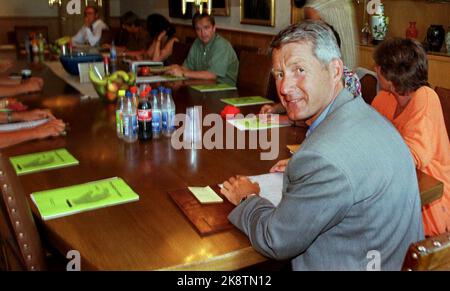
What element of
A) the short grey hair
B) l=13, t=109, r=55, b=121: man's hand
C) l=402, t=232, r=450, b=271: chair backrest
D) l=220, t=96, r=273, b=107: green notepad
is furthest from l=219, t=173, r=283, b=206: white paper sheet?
l=13, t=109, r=55, b=121: man's hand

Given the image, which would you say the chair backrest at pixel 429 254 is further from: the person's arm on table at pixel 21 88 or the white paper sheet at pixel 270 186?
the person's arm on table at pixel 21 88

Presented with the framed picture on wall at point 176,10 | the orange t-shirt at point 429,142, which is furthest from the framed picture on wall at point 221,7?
the orange t-shirt at point 429,142

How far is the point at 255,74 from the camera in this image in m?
3.26

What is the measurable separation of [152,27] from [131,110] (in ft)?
12.2

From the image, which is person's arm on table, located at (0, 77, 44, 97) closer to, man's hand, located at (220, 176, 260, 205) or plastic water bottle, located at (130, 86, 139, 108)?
plastic water bottle, located at (130, 86, 139, 108)

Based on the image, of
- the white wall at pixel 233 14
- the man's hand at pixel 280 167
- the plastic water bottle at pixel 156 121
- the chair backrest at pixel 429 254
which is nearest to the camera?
the chair backrest at pixel 429 254

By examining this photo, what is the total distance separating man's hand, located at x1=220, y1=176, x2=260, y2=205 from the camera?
53.1 inches

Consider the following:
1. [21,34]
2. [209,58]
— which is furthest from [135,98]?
[21,34]

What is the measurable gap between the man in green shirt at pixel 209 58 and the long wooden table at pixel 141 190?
41.6 inches

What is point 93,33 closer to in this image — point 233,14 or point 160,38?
point 160,38

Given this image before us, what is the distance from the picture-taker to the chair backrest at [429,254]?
2.69 ft

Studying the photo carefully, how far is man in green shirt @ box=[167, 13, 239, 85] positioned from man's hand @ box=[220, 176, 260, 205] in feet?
7.01

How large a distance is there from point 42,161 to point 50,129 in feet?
1.07
